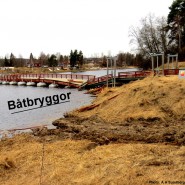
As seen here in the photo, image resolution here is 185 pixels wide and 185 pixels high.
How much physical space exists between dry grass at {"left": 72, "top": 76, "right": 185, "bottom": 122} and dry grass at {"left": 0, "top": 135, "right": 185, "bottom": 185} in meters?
4.70

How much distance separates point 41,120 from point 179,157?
12.9m

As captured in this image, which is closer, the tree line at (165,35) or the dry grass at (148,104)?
the dry grass at (148,104)

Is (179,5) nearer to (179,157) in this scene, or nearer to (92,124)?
(92,124)

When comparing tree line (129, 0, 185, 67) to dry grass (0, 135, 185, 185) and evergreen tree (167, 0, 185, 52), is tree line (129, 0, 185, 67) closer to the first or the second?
evergreen tree (167, 0, 185, 52)

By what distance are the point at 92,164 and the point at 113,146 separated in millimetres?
2049

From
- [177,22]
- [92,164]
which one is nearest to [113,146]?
[92,164]

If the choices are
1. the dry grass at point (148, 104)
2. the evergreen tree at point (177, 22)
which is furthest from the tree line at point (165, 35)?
the dry grass at point (148, 104)

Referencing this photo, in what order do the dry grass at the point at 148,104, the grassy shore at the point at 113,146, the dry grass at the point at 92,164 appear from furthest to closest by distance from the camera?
1. the dry grass at the point at 148,104
2. the grassy shore at the point at 113,146
3. the dry grass at the point at 92,164

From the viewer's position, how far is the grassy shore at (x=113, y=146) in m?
7.74

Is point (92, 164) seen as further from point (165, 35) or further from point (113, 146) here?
point (165, 35)

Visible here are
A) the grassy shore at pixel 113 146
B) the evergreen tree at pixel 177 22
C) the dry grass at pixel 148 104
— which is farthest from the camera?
the evergreen tree at pixel 177 22

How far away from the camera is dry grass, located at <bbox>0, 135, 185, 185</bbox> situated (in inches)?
293

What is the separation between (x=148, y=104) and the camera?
639 inches

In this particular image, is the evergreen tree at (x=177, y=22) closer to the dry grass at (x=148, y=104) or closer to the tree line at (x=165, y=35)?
the tree line at (x=165, y=35)
